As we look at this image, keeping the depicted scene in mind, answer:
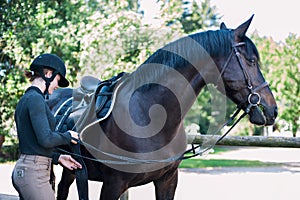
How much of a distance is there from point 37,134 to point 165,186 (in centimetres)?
123

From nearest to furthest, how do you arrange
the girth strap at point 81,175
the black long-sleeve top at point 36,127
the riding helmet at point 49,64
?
1. the black long-sleeve top at point 36,127
2. the riding helmet at point 49,64
3. the girth strap at point 81,175

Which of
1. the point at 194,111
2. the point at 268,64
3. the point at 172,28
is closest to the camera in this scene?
the point at 172,28

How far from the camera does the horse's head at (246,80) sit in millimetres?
2670

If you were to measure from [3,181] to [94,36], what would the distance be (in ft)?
14.1

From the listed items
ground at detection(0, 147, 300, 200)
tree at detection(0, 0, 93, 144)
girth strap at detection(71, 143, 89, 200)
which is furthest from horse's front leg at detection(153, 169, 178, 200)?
tree at detection(0, 0, 93, 144)

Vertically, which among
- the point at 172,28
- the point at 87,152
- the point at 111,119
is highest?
the point at 172,28

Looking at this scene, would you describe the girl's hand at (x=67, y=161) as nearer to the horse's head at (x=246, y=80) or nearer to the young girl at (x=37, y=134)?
the young girl at (x=37, y=134)

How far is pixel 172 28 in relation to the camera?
11.8 meters

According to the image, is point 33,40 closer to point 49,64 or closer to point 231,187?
point 231,187

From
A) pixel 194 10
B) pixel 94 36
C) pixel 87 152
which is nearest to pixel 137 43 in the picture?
pixel 94 36

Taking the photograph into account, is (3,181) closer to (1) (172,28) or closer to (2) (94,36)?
(2) (94,36)

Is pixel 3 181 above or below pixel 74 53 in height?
below

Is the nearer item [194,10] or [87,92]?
[87,92]

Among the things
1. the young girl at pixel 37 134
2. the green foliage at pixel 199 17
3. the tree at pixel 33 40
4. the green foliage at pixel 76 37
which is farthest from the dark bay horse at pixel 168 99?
the green foliage at pixel 199 17
